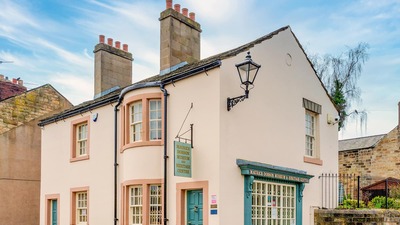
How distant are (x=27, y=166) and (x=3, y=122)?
97.2 inches

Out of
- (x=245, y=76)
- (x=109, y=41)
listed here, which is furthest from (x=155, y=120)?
(x=109, y=41)

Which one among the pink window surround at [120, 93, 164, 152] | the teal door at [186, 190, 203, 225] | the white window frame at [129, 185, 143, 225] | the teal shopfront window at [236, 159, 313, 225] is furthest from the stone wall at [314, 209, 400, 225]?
the pink window surround at [120, 93, 164, 152]

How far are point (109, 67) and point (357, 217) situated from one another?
12.4 metres

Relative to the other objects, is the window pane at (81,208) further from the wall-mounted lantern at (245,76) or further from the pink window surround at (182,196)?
the wall-mounted lantern at (245,76)

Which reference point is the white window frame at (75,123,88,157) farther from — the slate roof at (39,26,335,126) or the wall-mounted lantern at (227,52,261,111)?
the wall-mounted lantern at (227,52,261,111)

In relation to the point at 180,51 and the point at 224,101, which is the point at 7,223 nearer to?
the point at 180,51

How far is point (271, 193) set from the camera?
13086 mm

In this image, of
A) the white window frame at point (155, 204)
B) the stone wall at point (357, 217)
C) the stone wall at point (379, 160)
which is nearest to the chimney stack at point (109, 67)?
the white window frame at point (155, 204)

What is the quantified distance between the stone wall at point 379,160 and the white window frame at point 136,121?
1407 centimetres

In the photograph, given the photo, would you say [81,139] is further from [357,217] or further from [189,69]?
[357,217]

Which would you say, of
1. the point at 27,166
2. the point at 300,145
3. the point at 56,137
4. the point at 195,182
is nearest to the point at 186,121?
the point at 195,182

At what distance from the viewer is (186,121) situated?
12492mm

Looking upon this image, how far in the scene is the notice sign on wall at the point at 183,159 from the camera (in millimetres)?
11633

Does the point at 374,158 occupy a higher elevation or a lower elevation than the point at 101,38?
lower
